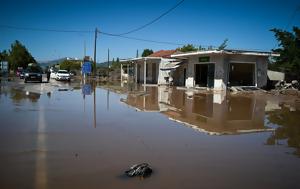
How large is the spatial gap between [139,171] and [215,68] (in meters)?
24.8

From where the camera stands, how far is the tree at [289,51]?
29.9 meters

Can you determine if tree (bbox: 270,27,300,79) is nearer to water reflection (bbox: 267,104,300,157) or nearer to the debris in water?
water reflection (bbox: 267,104,300,157)

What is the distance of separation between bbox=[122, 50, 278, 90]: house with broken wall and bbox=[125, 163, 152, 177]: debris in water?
22.6 meters

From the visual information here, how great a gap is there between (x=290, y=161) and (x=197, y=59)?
2593 centimetres

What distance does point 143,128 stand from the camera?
9.57 m

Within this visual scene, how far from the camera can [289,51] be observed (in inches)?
1209

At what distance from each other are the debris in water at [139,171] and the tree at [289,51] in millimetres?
28927

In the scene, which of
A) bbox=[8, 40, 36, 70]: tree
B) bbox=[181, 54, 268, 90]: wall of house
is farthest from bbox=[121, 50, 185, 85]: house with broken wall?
bbox=[8, 40, 36, 70]: tree

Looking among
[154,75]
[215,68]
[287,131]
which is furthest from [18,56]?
[287,131]

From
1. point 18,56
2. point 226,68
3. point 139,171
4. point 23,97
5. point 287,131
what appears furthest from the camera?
point 18,56

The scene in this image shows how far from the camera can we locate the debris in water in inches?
199

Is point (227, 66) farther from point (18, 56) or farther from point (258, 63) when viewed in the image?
point (18, 56)

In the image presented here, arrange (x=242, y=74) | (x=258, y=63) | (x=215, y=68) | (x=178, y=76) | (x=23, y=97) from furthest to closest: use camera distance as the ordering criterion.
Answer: (x=178, y=76) < (x=242, y=74) < (x=258, y=63) < (x=215, y=68) < (x=23, y=97)

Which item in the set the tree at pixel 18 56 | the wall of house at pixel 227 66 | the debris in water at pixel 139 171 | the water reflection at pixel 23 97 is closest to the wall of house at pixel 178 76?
the wall of house at pixel 227 66
